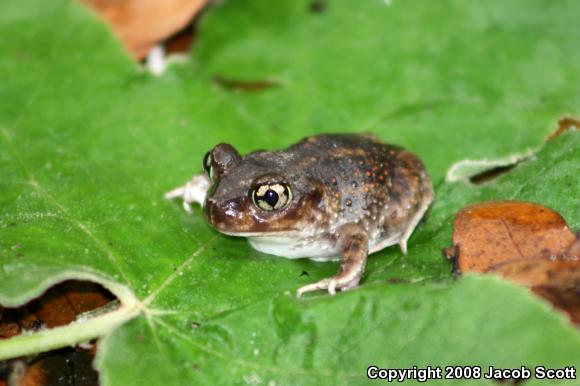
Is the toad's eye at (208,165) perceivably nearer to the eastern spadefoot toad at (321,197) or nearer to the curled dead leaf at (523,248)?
the eastern spadefoot toad at (321,197)

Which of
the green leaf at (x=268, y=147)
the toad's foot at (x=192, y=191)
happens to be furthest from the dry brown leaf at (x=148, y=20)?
the toad's foot at (x=192, y=191)

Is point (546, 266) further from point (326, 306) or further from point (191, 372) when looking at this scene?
point (191, 372)

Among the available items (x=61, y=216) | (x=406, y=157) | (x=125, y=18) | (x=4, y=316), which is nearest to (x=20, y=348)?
(x=4, y=316)

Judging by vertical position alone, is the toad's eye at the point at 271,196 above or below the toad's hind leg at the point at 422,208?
above

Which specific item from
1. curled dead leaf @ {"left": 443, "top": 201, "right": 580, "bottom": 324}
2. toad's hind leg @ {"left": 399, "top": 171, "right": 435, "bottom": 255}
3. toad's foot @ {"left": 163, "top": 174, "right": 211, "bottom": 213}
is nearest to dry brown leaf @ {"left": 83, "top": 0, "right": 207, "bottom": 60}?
toad's foot @ {"left": 163, "top": 174, "right": 211, "bottom": 213}

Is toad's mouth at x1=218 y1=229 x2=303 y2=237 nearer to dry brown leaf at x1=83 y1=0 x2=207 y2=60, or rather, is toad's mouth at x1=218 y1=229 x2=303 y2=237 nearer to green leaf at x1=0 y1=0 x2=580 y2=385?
green leaf at x1=0 y1=0 x2=580 y2=385

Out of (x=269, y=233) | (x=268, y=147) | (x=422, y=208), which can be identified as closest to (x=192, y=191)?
(x=269, y=233)

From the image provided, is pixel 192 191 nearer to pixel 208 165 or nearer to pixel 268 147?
pixel 208 165
